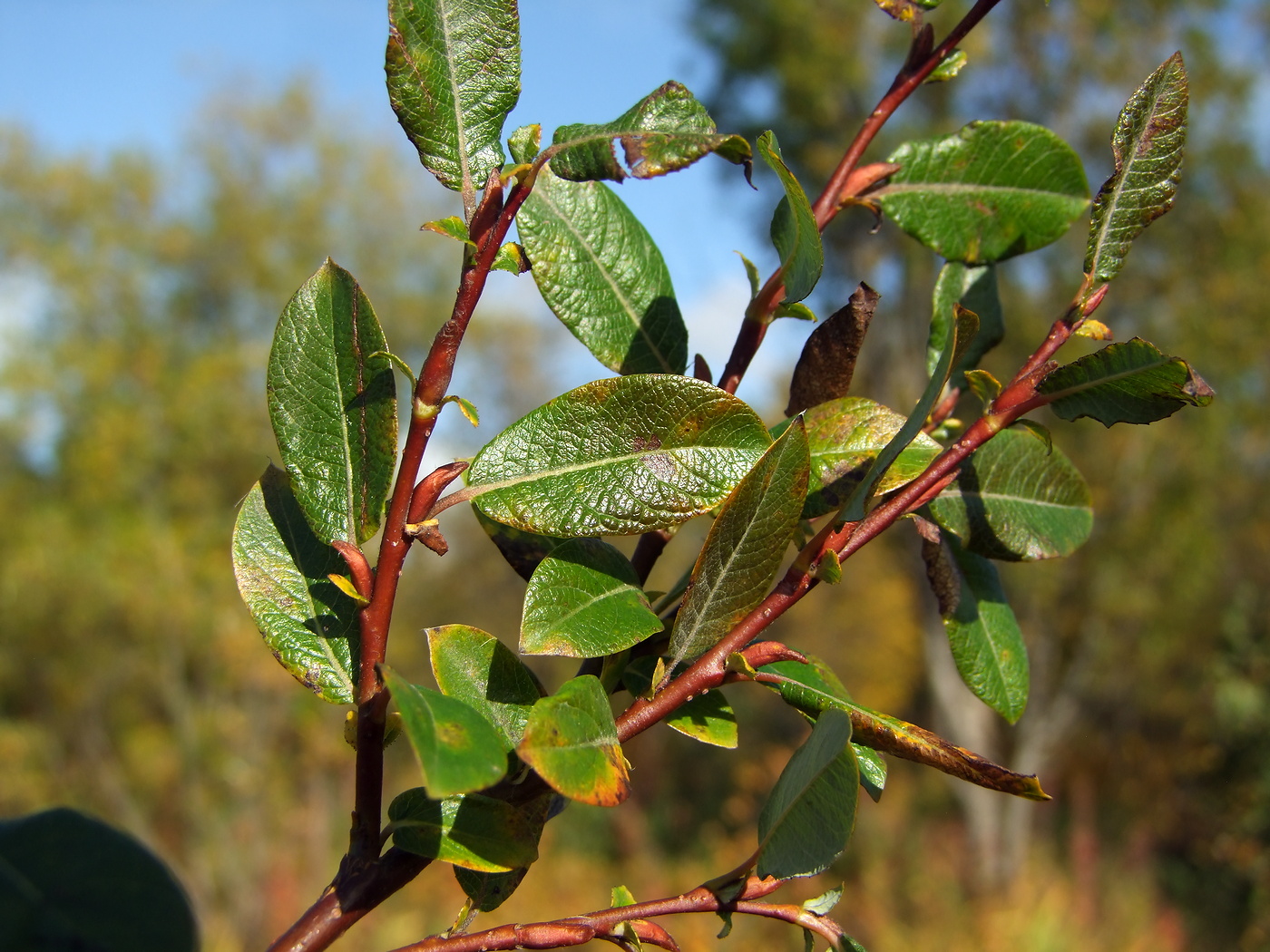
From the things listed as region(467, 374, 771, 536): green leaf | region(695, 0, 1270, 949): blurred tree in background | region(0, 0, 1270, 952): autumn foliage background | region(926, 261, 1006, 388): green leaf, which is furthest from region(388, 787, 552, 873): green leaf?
region(695, 0, 1270, 949): blurred tree in background

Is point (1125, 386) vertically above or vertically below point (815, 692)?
above

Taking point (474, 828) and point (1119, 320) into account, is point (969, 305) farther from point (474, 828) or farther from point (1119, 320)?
point (1119, 320)

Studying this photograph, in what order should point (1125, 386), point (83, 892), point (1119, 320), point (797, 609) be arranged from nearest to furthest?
point (83, 892) → point (1125, 386) → point (1119, 320) → point (797, 609)

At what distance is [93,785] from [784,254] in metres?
11.9

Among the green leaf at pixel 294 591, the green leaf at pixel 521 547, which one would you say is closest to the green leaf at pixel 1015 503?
the green leaf at pixel 521 547

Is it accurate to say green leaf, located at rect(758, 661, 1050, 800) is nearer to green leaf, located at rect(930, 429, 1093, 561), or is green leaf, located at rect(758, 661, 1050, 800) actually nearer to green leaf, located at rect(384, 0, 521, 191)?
green leaf, located at rect(930, 429, 1093, 561)

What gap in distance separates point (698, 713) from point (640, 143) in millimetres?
297

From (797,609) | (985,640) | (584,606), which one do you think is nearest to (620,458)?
(584,606)

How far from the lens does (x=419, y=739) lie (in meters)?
0.31

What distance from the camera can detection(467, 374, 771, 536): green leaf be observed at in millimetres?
438

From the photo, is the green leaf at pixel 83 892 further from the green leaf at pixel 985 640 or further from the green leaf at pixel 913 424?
the green leaf at pixel 985 640

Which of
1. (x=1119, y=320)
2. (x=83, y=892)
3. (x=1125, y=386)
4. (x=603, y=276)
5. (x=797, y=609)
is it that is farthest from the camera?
(x=797, y=609)

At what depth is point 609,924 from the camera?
427 mm

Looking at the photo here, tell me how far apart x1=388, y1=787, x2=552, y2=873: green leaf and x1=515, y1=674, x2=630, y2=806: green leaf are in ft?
0.20
